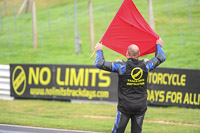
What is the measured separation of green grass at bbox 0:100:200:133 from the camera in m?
11.1

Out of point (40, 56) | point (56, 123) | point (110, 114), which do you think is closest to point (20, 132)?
point (56, 123)

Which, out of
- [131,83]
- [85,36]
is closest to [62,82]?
[131,83]

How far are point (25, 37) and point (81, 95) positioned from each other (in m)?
28.0

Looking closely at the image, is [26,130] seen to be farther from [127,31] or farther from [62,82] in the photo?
[62,82]

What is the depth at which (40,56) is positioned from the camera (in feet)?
107

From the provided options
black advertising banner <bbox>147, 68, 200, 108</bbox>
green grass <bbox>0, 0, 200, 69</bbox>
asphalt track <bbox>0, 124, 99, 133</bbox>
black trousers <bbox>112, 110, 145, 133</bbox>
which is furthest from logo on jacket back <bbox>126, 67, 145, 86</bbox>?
green grass <bbox>0, 0, 200, 69</bbox>

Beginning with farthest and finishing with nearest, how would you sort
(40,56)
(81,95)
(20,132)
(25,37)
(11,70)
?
(25,37) < (40,56) < (11,70) < (81,95) < (20,132)

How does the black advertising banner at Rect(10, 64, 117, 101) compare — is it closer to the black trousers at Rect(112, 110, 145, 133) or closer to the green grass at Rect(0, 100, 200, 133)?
the green grass at Rect(0, 100, 200, 133)

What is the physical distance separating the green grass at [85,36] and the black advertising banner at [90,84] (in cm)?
765

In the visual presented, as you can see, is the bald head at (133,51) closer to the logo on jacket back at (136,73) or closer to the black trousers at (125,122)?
the logo on jacket back at (136,73)

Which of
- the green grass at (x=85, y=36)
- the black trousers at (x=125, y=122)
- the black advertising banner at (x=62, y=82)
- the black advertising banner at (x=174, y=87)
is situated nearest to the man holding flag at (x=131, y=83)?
the black trousers at (x=125, y=122)

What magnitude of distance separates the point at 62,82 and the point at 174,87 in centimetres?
527

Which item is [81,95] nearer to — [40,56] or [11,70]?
[11,70]

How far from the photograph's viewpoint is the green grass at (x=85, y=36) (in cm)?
2752
